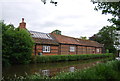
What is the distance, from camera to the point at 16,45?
1725 centimetres

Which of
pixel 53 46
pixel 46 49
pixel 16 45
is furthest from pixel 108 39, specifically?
pixel 16 45

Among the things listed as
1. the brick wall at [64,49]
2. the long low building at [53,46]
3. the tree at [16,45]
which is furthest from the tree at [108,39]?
the tree at [16,45]

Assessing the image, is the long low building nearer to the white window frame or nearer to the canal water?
the white window frame

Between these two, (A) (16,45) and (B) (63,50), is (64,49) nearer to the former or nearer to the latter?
(B) (63,50)

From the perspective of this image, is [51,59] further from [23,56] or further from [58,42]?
[58,42]

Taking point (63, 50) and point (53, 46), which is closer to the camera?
point (53, 46)

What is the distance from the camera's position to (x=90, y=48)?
129ft

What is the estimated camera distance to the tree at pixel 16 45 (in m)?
16.6

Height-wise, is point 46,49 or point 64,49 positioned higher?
point 64,49

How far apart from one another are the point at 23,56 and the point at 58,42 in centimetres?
1169

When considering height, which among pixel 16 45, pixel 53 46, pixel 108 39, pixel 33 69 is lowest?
pixel 33 69

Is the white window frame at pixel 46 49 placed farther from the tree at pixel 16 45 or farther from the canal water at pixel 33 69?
the canal water at pixel 33 69

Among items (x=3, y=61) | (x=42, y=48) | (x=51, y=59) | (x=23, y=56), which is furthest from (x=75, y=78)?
(x=42, y=48)

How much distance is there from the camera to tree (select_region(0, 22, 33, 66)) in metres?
16.6
